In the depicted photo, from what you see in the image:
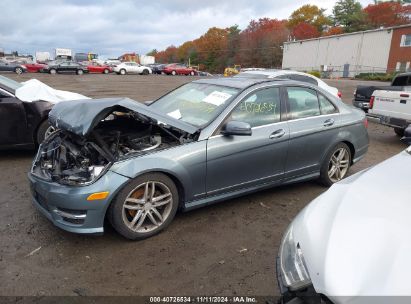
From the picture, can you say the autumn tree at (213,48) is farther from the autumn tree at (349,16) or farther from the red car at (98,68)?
the red car at (98,68)

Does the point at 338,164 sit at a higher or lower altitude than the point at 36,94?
lower

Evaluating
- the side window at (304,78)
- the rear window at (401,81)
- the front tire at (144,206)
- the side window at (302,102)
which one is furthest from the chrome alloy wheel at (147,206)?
the rear window at (401,81)

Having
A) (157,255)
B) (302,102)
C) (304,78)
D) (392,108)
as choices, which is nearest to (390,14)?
(304,78)

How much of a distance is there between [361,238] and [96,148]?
2560 mm

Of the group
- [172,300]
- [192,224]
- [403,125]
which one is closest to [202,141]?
[192,224]

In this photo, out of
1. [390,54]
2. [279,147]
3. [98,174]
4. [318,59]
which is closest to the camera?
[98,174]

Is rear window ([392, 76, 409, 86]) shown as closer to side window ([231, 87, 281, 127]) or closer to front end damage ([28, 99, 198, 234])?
side window ([231, 87, 281, 127])

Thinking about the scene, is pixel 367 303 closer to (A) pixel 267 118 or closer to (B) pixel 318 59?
(A) pixel 267 118

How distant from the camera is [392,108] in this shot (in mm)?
7621

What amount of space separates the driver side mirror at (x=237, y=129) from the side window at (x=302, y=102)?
0.99 m

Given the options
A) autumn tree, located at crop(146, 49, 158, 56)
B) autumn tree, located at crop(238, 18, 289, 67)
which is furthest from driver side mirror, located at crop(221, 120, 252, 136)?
autumn tree, located at crop(146, 49, 158, 56)

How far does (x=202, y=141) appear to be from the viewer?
3.60 meters

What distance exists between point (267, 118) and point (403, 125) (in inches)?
181

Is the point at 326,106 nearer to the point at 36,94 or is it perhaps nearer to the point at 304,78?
the point at 36,94
